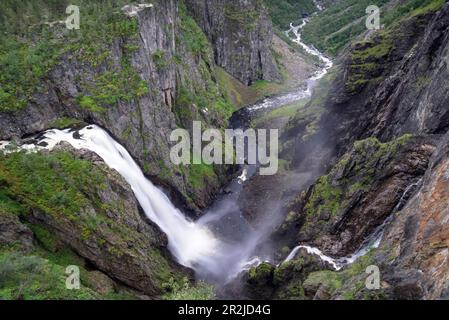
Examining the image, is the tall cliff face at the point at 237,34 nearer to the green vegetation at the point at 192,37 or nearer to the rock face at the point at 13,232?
the green vegetation at the point at 192,37

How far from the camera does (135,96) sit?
159 ft

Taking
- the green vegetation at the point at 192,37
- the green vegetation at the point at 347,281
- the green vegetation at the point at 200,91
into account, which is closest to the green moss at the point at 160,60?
the green vegetation at the point at 200,91

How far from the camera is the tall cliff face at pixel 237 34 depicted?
9912 centimetres

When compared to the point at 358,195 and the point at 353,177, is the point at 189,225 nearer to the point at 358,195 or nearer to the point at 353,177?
the point at 353,177

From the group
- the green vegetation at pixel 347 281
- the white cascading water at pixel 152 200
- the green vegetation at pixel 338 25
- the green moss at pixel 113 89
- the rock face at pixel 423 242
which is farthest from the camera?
the green vegetation at pixel 338 25

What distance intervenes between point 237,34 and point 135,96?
5967 cm

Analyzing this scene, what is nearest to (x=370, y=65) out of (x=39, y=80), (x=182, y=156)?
(x=182, y=156)

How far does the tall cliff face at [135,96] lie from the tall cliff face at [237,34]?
31.9 metres

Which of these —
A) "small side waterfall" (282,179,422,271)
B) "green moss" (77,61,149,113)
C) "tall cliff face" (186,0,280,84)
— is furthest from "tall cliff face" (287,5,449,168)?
"tall cliff face" (186,0,280,84)

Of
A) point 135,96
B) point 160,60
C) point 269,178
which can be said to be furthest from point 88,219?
point 269,178

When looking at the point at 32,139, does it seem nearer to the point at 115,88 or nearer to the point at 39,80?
the point at 39,80

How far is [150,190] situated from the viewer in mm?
45375

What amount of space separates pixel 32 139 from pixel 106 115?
8.19 meters

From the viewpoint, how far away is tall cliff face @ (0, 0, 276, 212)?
42469mm
